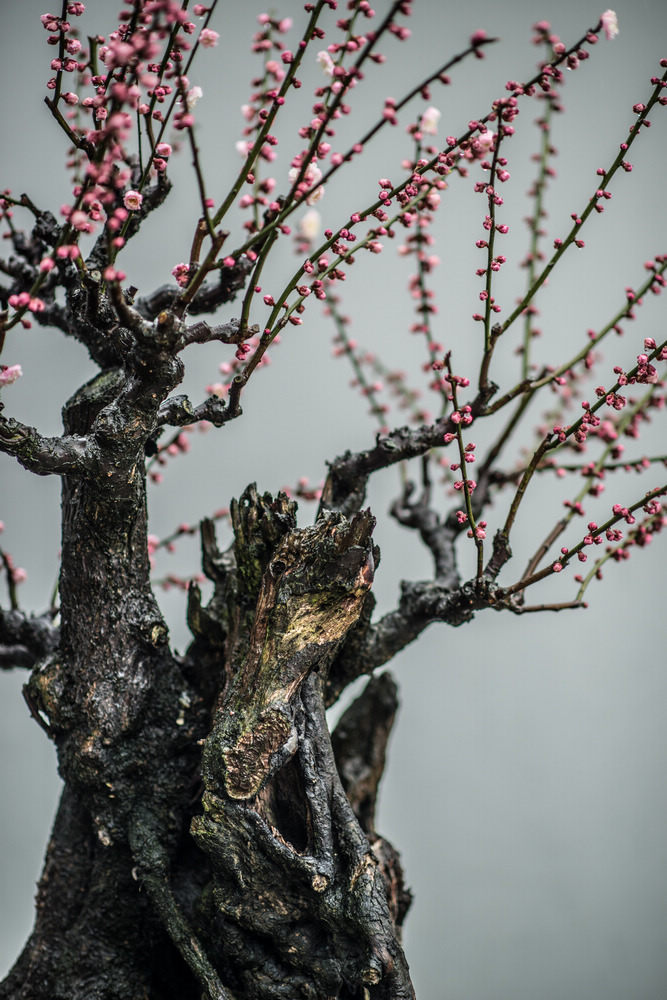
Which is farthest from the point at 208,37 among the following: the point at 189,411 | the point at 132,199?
the point at 189,411

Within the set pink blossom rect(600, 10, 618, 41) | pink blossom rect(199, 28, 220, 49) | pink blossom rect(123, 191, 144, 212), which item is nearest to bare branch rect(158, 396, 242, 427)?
pink blossom rect(123, 191, 144, 212)

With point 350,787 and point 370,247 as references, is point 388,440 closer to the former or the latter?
point 370,247

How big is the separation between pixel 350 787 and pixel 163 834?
0.38m

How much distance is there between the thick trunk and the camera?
0.97 meters

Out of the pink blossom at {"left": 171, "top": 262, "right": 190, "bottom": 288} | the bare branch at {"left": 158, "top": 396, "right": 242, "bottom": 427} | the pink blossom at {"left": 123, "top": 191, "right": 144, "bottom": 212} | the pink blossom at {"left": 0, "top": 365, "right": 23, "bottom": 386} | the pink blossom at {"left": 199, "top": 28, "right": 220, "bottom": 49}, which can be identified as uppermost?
the pink blossom at {"left": 199, "top": 28, "right": 220, "bottom": 49}

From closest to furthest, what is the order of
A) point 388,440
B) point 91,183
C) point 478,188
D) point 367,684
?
point 91,183
point 478,188
point 388,440
point 367,684

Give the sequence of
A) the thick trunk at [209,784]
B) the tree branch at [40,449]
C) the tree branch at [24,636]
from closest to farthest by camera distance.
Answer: the tree branch at [40,449]
the thick trunk at [209,784]
the tree branch at [24,636]

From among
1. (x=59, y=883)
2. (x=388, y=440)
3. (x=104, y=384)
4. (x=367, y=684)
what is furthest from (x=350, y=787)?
(x=104, y=384)

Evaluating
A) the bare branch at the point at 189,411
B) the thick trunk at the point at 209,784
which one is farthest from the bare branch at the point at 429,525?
the bare branch at the point at 189,411

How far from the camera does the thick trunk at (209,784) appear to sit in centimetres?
97

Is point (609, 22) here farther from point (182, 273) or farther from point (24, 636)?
point (24, 636)

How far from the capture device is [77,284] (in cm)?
105

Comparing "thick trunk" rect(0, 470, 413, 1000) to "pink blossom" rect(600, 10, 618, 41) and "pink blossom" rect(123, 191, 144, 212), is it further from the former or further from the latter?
"pink blossom" rect(600, 10, 618, 41)

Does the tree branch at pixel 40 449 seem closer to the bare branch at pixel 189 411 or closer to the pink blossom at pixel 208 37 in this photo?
the bare branch at pixel 189 411
